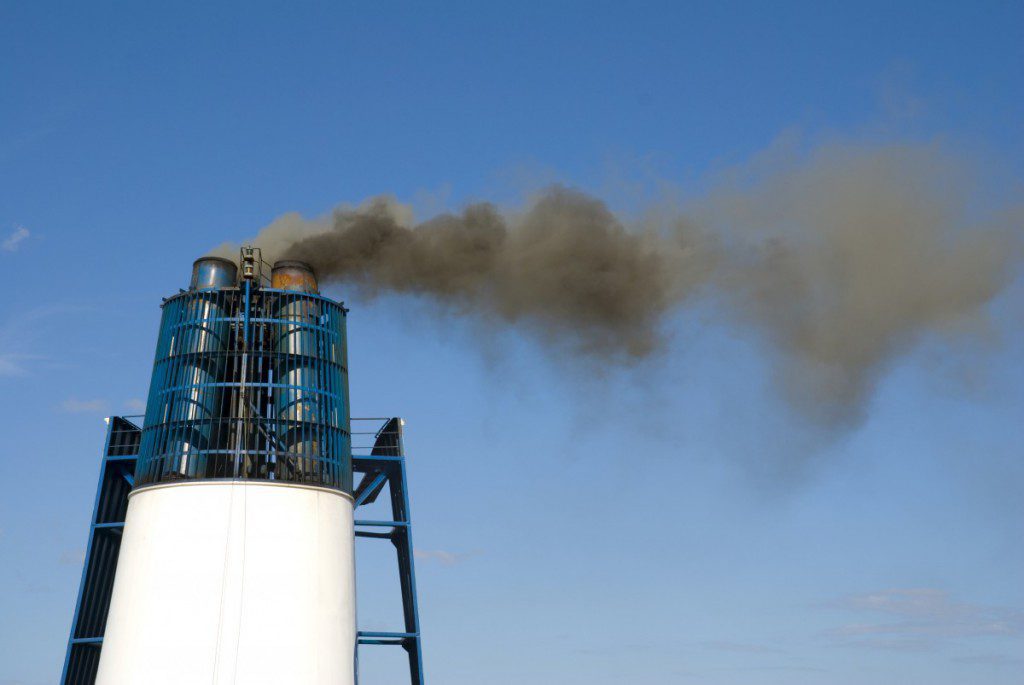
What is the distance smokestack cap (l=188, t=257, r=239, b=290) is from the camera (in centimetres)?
3397

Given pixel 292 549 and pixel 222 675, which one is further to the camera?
pixel 292 549

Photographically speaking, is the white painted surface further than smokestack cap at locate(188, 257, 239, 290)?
No

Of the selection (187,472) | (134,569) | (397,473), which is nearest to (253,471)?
(187,472)

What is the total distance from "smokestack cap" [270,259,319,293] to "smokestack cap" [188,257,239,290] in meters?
1.30

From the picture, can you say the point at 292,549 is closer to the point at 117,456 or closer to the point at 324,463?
the point at 324,463

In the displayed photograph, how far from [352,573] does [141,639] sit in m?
6.00

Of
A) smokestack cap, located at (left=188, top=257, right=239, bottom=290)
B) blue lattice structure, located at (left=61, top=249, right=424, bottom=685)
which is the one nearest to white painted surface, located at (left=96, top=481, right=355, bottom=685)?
blue lattice structure, located at (left=61, top=249, right=424, bottom=685)

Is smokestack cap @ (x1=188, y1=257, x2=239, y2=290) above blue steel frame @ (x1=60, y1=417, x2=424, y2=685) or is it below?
above

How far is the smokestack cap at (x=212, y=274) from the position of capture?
111 feet

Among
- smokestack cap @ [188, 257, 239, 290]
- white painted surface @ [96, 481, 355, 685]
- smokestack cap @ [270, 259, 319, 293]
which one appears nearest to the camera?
white painted surface @ [96, 481, 355, 685]

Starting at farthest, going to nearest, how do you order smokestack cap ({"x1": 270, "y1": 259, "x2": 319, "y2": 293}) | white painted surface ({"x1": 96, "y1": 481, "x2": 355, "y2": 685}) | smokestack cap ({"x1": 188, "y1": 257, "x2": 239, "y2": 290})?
smokestack cap ({"x1": 270, "y1": 259, "x2": 319, "y2": 293})
smokestack cap ({"x1": 188, "y1": 257, "x2": 239, "y2": 290})
white painted surface ({"x1": 96, "y1": 481, "x2": 355, "y2": 685})

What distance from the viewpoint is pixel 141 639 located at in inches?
1146

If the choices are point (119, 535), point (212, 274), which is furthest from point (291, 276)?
point (119, 535)

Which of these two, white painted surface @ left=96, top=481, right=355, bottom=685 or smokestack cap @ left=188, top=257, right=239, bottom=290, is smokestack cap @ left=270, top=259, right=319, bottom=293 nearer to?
smokestack cap @ left=188, top=257, right=239, bottom=290
